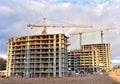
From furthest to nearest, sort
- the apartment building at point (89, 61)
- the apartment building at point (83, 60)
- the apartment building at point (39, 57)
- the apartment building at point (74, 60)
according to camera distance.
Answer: the apartment building at point (89, 61) < the apartment building at point (83, 60) < the apartment building at point (74, 60) < the apartment building at point (39, 57)

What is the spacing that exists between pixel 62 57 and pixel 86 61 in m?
64.7

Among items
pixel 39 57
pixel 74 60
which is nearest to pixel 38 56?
pixel 39 57

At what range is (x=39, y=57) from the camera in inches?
5005

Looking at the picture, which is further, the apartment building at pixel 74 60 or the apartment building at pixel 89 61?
the apartment building at pixel 89 61

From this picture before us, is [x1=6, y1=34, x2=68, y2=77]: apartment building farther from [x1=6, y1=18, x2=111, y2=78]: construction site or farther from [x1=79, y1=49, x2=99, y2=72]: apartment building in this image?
[x1=79, y1=49, x2=99, y2=72]: apartment building

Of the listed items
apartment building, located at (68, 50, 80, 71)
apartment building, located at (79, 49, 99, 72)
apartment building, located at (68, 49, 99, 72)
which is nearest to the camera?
apartment building, located at (68, 50, 80, 71)

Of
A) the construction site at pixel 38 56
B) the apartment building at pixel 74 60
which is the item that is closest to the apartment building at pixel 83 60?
the apartment building at pixel 74 60

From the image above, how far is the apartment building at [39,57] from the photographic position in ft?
409

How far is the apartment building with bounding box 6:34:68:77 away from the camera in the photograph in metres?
125

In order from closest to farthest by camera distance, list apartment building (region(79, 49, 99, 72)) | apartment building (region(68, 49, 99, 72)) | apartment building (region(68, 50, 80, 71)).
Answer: apartment building (region(68, 50, 80, 71)) < apartment building (region(68, 49, 99, 72)) < apartment building (region(79, 49, 99, 72))

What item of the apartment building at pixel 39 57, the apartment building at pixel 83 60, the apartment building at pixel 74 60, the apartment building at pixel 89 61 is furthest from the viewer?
the apartment building at pixel 89 61

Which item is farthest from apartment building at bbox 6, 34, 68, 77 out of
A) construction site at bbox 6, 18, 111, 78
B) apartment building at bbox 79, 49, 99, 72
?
apartment building at bbox 79, 49, 99, 72

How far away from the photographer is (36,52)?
129 metres

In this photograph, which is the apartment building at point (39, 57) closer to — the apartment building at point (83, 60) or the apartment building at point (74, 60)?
the apartment building at point (74, 60)
